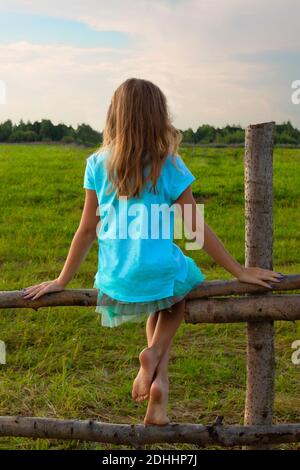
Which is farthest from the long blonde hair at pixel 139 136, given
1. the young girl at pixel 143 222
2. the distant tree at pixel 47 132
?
the distant tree at pixel 47 132

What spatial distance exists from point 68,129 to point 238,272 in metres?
14.1

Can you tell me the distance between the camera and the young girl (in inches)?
116

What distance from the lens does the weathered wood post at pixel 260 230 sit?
3.33 m

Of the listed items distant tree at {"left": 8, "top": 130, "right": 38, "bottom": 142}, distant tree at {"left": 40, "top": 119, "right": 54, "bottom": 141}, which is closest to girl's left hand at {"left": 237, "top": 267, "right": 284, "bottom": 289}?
distant tree at {"left": 40, "top": 119, "right": 54, "bottom": 141}

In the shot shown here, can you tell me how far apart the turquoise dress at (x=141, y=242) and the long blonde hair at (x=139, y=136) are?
0.17 feet

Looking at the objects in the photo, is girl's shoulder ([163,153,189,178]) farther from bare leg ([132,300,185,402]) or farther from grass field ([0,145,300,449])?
grass field ([0,145,300,449])

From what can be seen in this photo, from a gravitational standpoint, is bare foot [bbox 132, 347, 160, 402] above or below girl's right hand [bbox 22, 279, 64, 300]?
below

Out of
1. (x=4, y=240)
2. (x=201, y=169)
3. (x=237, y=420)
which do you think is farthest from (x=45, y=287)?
(x=201, y=169)

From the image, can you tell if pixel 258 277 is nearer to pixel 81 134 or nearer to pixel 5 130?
pixel 81 134

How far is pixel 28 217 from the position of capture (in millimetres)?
9828

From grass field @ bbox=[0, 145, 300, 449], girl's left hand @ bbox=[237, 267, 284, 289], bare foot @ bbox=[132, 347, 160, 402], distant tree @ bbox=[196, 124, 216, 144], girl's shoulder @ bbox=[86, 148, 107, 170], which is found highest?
distant tree @ bbox=[196, 124, 216, 144]

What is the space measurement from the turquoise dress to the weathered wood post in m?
0.42

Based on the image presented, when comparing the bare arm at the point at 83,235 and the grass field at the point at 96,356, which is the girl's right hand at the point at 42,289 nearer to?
the bare arm at the point at 83,235

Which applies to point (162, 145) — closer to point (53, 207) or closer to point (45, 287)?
point (45, 287)
